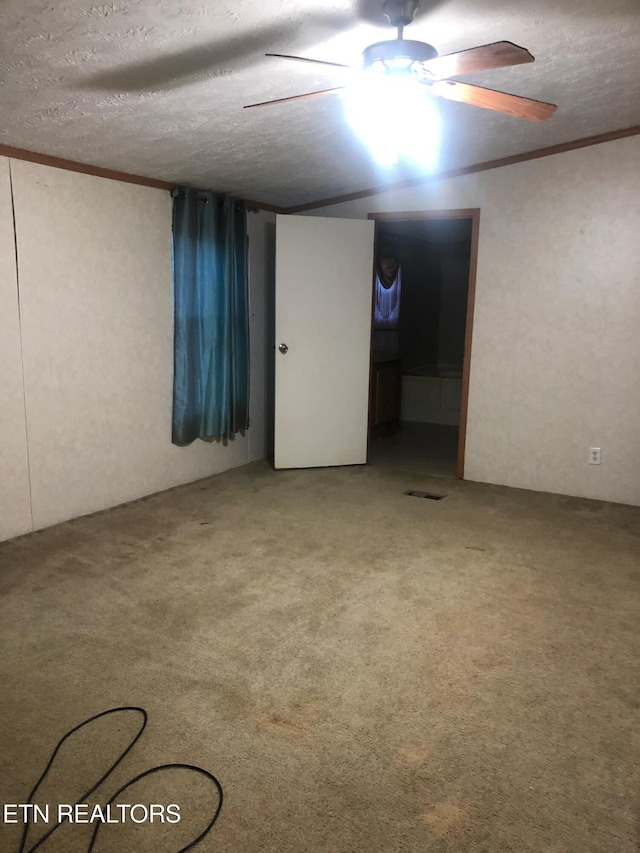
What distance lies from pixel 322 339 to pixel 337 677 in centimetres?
312

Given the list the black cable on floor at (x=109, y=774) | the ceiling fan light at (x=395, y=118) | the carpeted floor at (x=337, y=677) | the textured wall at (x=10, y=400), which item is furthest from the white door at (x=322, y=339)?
the black cable on floor at (x=109, y=774)

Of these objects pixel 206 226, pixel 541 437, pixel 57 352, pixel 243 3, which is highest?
pixel 243 3

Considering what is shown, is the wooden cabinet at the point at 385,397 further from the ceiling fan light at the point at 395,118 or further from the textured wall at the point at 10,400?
the textured wall at the point at 10,400

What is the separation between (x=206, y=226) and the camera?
14.1 ft

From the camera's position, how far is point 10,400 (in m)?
3.33

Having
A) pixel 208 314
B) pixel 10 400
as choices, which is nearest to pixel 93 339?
pixel 10 400

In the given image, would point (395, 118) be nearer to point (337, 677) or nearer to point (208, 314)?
point (208, 314)

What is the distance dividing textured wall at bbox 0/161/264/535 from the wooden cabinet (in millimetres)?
2272

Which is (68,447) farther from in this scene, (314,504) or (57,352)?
(314,504)

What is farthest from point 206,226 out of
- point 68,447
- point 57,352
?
point 68,447

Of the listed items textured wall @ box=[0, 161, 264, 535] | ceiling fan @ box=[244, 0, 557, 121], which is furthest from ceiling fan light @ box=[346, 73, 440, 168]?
textured wall @ box=[0, 161, 264, 535]

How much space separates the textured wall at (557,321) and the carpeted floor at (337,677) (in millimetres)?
729

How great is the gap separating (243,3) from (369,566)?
7.88ft

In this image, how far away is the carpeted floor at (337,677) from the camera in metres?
1.58
